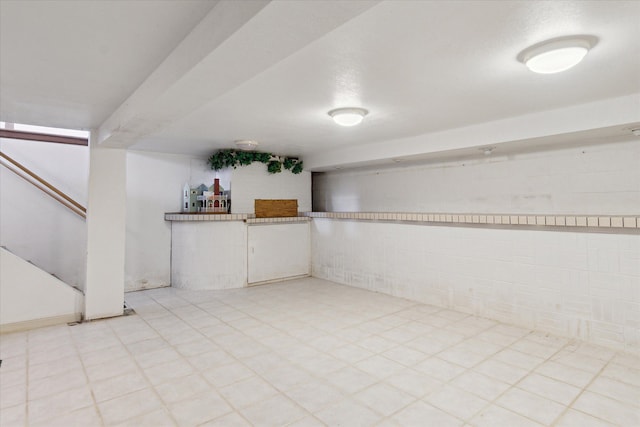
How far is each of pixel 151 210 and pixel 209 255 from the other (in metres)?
1.37

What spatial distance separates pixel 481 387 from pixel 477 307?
2.01 m

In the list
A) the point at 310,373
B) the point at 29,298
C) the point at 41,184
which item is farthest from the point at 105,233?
the point at 310,373

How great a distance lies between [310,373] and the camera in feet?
9.39

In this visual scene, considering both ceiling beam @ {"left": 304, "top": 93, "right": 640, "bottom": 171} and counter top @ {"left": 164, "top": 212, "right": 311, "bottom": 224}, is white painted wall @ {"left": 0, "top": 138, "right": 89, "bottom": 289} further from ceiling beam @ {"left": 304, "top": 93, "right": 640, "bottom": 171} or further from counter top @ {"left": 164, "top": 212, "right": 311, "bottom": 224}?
ceiling beam @ {"left": 304, "top": 93, "right": 640, "bottom": 171}

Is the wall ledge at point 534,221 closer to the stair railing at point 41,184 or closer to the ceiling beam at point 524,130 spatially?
the ceiling beam at point 524,130

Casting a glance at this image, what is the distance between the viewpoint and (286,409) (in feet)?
7.68

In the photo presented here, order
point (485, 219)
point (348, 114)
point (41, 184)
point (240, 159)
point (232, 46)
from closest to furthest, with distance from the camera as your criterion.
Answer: point (232, 46) → point (348, 114) → point (485, 219) → point (41, 184) → point (240, 159)

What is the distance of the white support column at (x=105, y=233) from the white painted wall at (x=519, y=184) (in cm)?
415

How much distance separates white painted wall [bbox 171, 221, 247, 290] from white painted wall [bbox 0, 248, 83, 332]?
1840 mm

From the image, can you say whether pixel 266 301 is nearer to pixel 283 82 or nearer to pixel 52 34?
pixel 283 82

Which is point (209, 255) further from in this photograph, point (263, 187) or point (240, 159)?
point (240, 159)

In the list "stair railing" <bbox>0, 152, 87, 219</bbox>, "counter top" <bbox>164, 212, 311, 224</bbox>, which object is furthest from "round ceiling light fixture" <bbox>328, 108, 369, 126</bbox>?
"stair railing" <bbox>0, 152, 87, 219</bbox>

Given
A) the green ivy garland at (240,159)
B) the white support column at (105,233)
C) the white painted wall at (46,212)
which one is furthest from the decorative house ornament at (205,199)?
the white support column at (105,233)

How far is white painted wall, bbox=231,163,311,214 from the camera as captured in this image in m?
6.37
